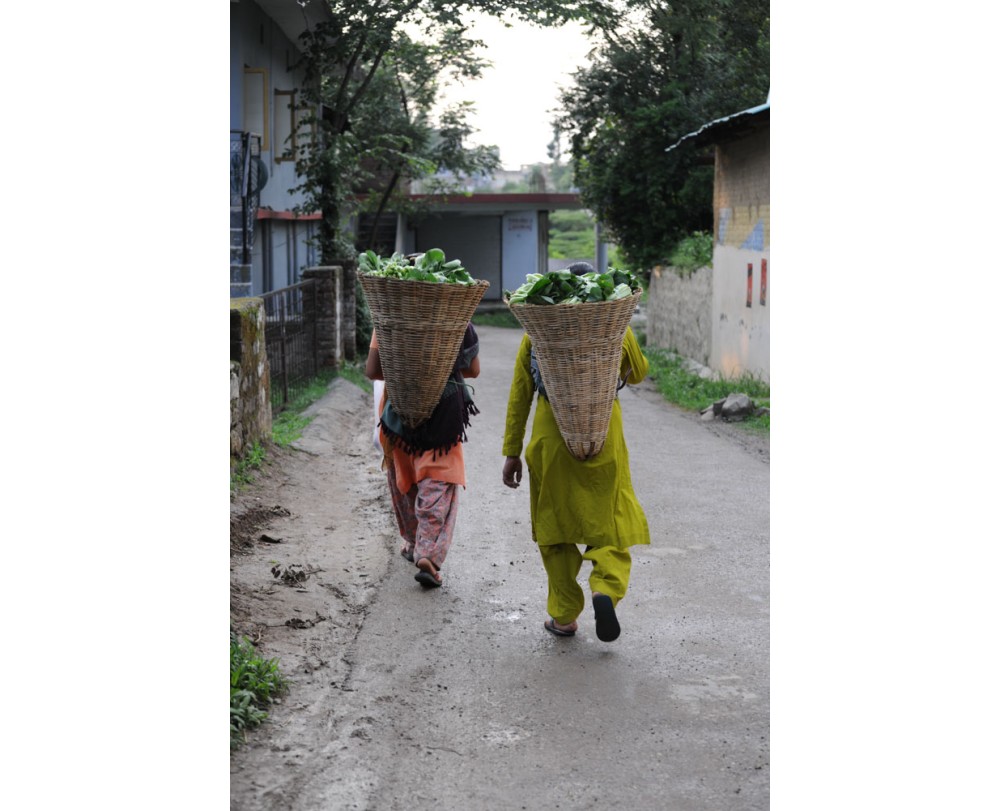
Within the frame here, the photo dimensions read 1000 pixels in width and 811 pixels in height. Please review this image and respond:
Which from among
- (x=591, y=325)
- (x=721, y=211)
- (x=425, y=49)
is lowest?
(x=591, y=325)

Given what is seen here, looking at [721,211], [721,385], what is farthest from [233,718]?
[721,211]

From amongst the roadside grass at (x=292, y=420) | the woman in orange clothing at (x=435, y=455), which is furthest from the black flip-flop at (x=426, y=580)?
→ the roadside grass at (x=292, y=420)

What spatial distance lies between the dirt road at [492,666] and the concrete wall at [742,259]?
22.4ft

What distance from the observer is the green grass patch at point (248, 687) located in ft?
14.8

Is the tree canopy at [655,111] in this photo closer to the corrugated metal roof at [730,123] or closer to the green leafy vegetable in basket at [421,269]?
the corrugated metal roof at [730,123]

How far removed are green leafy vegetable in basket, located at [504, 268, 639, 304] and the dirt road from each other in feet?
5.32

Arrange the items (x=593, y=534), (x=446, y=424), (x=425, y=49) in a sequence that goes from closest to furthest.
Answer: (x=593, y=534)
(x=446, y=424)
(x=425, y=49)

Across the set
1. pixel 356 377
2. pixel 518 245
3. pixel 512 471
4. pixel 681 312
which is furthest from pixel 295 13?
pixel 518 245

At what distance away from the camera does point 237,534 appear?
7391 mm

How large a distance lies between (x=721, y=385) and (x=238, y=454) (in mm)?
8495

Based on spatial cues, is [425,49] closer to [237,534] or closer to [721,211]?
[721,211]

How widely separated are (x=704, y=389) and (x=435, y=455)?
32.7ft

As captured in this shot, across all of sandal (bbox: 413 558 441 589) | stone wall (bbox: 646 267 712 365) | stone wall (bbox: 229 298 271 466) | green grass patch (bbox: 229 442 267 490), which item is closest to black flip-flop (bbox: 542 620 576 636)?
sandal (bbox: 413 558 441 589)

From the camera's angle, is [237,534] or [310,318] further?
[310,318]
